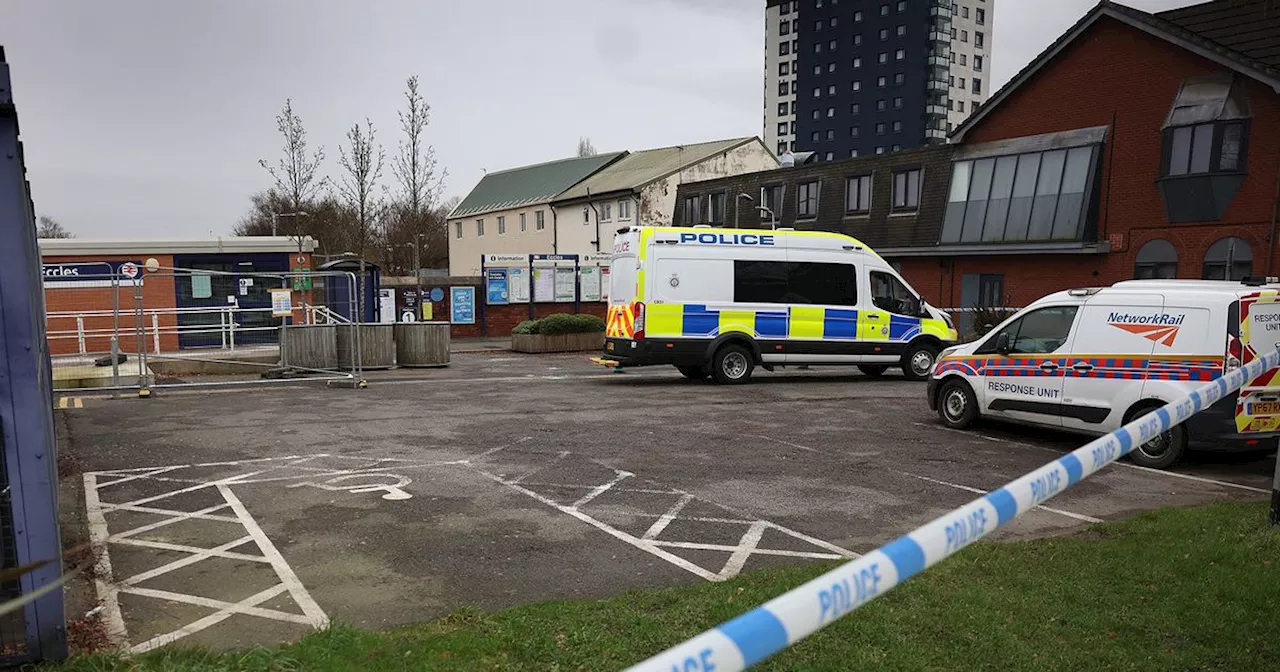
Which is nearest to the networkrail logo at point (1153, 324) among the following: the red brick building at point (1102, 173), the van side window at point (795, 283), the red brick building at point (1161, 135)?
the van side window at point (795, 283)

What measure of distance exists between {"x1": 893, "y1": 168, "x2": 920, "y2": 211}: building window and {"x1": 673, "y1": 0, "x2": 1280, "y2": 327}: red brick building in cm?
4

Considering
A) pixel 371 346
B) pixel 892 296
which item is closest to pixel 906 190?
pixel 892 296

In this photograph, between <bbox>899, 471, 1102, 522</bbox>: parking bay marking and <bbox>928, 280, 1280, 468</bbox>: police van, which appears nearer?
<bbox>899, 471, 1102, 522</bbox>: parking bay marking

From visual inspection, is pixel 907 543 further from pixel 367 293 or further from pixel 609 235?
pixel 609 235

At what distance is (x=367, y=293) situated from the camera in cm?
2267

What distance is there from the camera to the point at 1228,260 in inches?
805

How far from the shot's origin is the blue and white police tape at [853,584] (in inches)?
64.8

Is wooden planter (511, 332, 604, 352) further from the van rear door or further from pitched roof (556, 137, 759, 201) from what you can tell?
pitched roof (556, 137, 759, 201)

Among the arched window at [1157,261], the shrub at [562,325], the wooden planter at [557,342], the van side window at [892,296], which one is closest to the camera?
the van side window at [892,296]

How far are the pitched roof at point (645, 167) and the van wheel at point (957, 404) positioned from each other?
1307 inches

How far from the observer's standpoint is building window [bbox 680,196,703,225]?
36.6m

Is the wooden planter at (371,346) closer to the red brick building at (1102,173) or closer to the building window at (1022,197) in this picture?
the red brick building at (1102,173)

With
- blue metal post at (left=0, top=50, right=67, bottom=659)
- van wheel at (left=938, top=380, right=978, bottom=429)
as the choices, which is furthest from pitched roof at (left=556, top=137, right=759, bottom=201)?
blue metal post at (left=0, top=50, right=67, bottom=659)

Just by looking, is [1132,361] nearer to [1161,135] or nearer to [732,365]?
[732,365]
